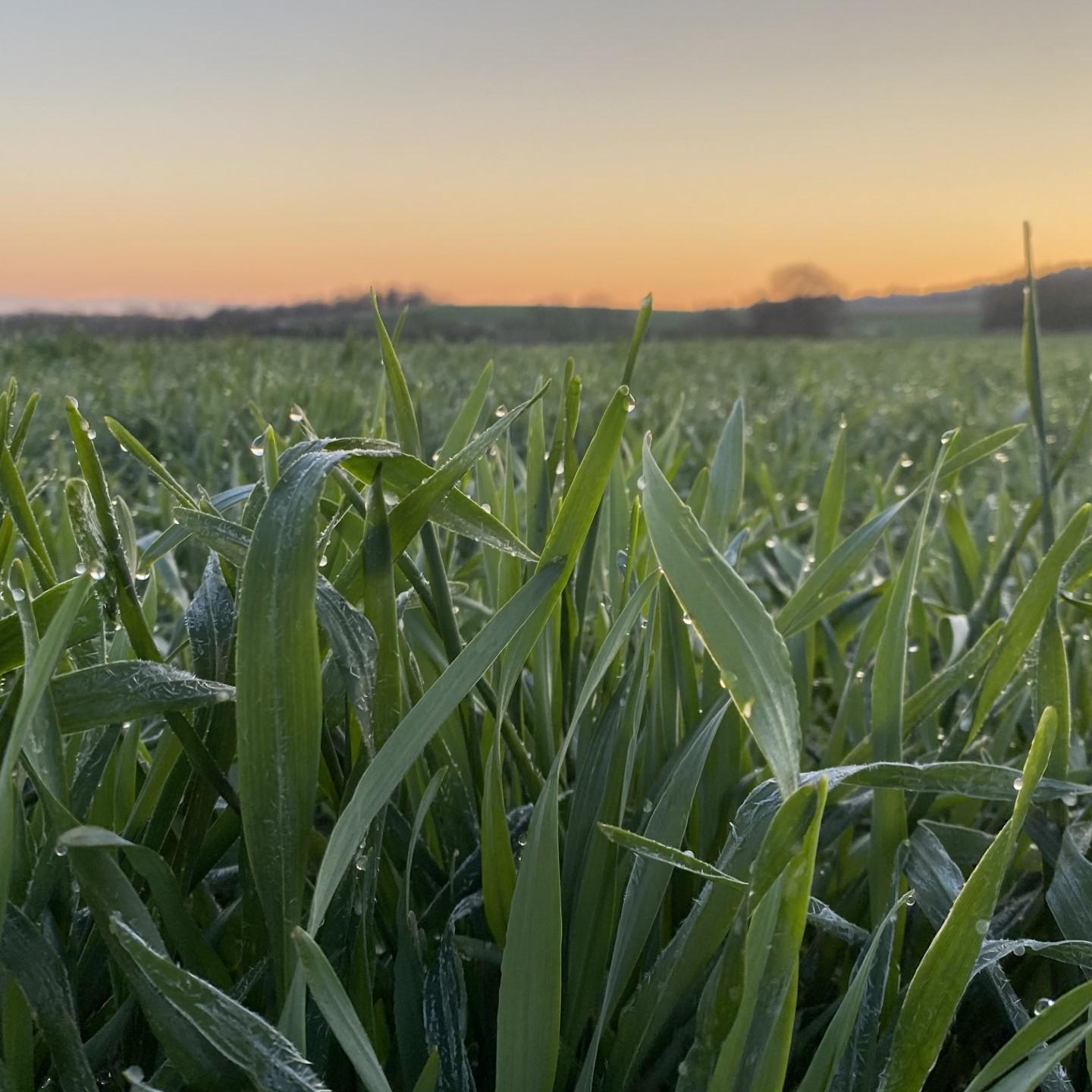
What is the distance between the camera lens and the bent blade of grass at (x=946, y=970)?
12.1 inches

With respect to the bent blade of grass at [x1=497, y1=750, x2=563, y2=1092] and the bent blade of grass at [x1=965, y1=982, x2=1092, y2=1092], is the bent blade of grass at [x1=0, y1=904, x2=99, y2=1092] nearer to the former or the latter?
the bent blade of grass at [x1=497, y1=750, x2=563, y2=1092]

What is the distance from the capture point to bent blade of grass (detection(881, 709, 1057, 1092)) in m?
0.31

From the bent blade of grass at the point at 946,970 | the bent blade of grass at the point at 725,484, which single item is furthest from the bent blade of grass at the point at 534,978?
the bent blade of grass at the point at 725,484

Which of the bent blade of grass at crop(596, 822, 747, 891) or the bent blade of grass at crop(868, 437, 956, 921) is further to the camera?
the bent blade of grass at crop(868, 437, 956, 921)

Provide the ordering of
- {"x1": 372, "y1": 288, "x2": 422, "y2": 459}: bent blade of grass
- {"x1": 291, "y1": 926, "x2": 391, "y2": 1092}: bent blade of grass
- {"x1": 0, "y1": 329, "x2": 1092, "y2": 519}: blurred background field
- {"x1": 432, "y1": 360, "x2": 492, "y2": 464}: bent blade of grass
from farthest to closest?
{"x1": 0, "y1": 329, "x2": 1092, "y2": 519}: blurred background field
{"x1": 432, "y1": 360, "x2": 492, "y2": 464}: bent blade of grass
{"x1": 372, "y1": 288, "x2": 422, "y2": 459}: bent blade of grass
{"x1": 291, "y1": 926, "x2": 391, "y2": 1092}: bent blade of grass

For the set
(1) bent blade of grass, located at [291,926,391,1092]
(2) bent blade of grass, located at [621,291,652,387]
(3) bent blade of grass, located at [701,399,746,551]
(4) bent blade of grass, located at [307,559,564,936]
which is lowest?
(1) bent blade of grass, located at [291,926,391,1092]

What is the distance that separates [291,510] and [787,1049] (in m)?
0.22

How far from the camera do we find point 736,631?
31 centimetres

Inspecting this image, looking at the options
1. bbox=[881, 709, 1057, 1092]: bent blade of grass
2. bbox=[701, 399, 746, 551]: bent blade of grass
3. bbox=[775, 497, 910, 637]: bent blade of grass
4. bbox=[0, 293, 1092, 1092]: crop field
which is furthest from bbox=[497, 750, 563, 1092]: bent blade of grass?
bbox=[701, 399, 746, 551]: bent blade of grass

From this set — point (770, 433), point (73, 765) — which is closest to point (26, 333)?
point (770, 433)

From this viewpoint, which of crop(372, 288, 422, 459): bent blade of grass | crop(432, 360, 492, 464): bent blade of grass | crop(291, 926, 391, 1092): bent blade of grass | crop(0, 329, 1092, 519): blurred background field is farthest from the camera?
crop(0, 329, 1092, 519): blurred background field

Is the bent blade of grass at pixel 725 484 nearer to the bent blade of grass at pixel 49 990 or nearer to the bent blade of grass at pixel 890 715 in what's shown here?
the bent blade of grass at pixel 890 715

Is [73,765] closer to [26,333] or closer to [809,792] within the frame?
[809,792]

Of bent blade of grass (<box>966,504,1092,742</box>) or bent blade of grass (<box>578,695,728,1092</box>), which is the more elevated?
bent blade of grass (<box>966,504,1092,742</box>)
